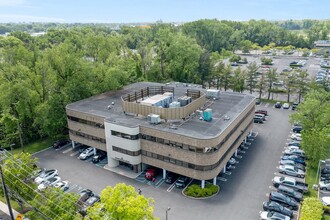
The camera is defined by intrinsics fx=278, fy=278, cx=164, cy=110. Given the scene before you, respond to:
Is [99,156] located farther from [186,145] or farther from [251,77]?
[251,77]

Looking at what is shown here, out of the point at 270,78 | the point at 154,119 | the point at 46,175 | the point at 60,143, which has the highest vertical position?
the point at 154,119

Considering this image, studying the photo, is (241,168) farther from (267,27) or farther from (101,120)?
(267,27)

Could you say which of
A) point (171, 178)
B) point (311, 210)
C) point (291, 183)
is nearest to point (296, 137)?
point (291, 183)

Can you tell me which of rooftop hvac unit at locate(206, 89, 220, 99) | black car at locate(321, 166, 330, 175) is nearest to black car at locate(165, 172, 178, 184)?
rooftop hvac unit at locate(206, 89, 220, 99)

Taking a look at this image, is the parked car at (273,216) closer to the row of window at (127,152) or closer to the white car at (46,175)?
the row of window at (127,152)

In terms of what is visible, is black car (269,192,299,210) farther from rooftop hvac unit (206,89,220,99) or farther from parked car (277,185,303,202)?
rooftop hvac unit (206,89,220,99)
